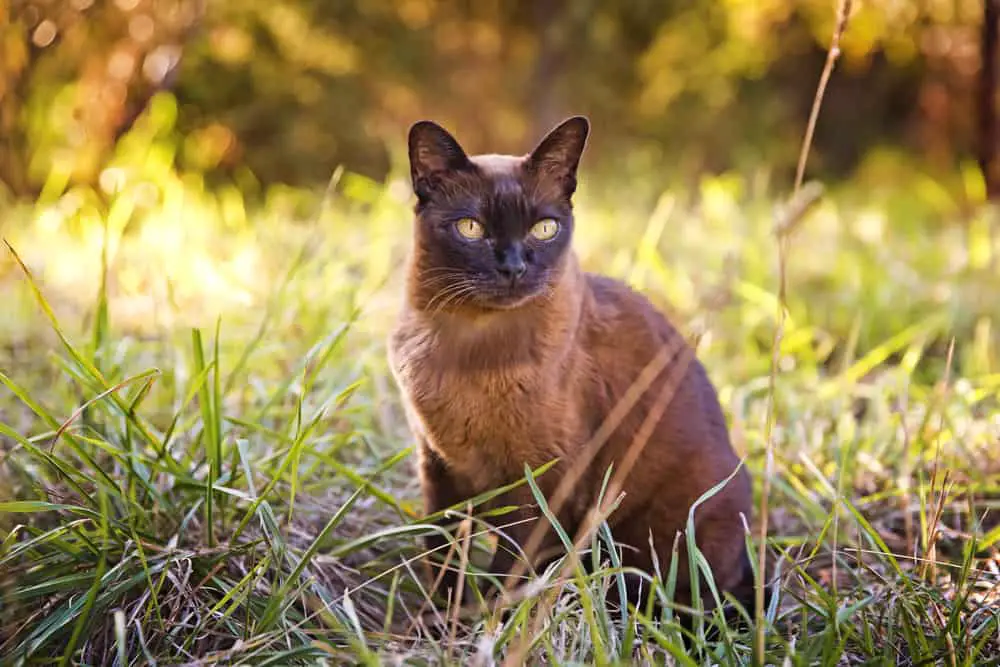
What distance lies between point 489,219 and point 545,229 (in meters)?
0.11

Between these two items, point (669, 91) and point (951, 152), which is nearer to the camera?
point (669, 91)

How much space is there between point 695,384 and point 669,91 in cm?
447

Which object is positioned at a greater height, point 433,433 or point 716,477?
point 433,433

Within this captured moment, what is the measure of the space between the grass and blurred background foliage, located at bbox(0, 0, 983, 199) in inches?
20.5

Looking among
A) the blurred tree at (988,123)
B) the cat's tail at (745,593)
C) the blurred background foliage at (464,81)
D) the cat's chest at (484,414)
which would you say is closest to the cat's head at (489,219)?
the cat's chest at (484,414)

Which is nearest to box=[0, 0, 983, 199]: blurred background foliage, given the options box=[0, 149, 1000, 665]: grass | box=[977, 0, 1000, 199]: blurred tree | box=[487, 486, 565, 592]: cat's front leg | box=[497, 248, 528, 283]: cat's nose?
box=[977, 0, 1000, 199]: blurred tree

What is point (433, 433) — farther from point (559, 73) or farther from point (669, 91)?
point (669, 91)

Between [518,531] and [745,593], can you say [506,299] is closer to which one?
[518,531]

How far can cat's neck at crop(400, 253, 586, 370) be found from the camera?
1548 mm

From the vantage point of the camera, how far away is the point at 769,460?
111 cm

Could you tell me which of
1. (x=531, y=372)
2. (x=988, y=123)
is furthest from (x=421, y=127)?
(x=988, y=123)

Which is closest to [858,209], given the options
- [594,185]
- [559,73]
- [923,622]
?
[594,185]

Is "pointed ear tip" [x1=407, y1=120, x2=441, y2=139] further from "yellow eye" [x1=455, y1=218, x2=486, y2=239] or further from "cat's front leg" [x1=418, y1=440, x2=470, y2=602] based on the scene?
"cat's front leg" [x1=418, y1=440, x2=470, y2=602]

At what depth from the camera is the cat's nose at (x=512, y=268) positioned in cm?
149
